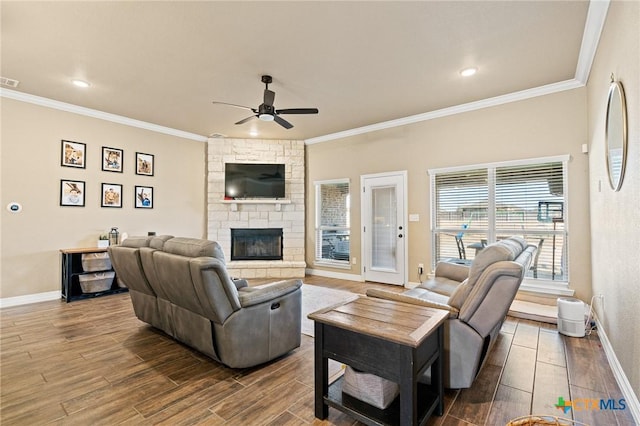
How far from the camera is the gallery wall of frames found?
464 cm

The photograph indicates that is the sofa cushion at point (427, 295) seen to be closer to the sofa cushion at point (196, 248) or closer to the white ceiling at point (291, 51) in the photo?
the sofa cushion at point (196, 248)

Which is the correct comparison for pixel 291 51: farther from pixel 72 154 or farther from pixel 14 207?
pixel 14 207

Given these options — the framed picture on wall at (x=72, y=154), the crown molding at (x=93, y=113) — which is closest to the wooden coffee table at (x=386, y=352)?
the framed picture on wall at (x=72, y=154)

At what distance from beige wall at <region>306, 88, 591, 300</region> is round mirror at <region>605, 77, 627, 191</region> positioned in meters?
1.41

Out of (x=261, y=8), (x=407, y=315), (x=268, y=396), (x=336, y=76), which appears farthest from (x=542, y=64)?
(x=268, y=396)

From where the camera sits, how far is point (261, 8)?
2490mm

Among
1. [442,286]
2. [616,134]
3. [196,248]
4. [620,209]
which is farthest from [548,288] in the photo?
[196,248]

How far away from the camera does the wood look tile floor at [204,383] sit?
1815 millimetres

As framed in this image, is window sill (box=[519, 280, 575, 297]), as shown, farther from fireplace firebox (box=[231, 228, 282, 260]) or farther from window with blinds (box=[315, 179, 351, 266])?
fireplace firebox (box=[231, 228, 282, 260])

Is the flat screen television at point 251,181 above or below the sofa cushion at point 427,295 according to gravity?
above

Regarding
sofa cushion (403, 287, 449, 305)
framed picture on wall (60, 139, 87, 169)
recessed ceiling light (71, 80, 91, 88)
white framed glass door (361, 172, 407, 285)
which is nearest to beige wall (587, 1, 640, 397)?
sofa cushion (403, 287, 449, 305)

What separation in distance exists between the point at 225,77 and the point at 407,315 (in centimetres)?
345

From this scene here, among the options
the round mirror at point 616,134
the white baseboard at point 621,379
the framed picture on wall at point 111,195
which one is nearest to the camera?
the white baseboard at point 621,379

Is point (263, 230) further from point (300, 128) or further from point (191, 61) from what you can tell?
point (191, 61)
